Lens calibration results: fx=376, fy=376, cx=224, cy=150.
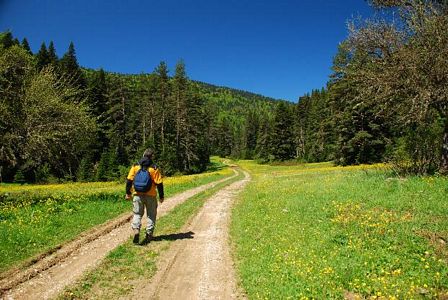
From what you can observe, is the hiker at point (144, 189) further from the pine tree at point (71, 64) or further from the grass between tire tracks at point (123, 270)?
the pine tree at point (71, 64)

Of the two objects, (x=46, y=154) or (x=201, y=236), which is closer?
(x=201, y=236)

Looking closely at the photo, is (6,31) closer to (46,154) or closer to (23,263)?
(46,154)

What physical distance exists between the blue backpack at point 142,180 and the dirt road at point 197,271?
78.1 inches

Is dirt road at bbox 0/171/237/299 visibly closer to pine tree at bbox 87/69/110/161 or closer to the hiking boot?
the hiking boot

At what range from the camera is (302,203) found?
16016mm

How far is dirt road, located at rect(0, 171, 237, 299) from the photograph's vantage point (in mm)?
7887

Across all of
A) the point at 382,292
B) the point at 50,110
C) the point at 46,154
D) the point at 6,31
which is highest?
the point at 6,31

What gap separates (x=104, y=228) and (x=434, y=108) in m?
16.1

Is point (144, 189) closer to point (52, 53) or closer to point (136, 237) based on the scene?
point (136, 237)

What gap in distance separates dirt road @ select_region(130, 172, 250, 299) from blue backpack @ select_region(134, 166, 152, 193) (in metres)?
1.98

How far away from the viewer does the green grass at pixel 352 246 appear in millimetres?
7617

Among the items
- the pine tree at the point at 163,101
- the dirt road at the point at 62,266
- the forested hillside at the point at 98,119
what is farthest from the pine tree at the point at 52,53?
the dirt road at the point at 62,266

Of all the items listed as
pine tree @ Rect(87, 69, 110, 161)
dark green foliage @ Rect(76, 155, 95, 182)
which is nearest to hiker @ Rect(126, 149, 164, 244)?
dark green foliage @ Rect(76, 155, 95, 182)

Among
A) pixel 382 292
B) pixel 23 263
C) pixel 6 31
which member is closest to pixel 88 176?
pixel 6 31
